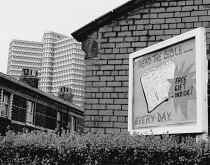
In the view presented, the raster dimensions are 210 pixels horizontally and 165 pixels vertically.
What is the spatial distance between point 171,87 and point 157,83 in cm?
43

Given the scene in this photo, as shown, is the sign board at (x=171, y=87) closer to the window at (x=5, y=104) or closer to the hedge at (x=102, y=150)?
the hedge at (x=102, y=150)

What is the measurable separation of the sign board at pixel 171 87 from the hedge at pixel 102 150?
3.32ft

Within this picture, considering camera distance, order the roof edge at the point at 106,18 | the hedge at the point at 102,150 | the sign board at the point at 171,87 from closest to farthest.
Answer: the hedge at the point at 102,150, the sign board at the point at 171,87, the roof edge at the point at 106,18

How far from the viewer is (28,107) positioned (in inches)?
1193

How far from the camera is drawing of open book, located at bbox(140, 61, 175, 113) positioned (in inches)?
305

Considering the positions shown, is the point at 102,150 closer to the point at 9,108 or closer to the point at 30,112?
the point at 9,108

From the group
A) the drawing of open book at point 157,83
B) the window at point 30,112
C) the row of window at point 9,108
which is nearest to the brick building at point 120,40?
the drawing of open book at point 157,83

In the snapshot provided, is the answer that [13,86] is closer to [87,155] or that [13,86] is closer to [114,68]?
[114,68]

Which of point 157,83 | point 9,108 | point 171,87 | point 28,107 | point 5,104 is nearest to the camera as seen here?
point 171,87

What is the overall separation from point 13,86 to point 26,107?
2.41m

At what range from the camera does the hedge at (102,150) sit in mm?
5719

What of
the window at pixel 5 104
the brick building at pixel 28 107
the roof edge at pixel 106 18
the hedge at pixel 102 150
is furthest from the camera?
the brick building at pixel 28 107

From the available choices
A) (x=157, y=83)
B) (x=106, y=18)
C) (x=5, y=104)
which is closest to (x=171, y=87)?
(x=157, y=83)

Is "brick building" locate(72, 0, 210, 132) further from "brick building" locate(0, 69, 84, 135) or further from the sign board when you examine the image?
"brick building" locate(0, 69, 84, 135)
